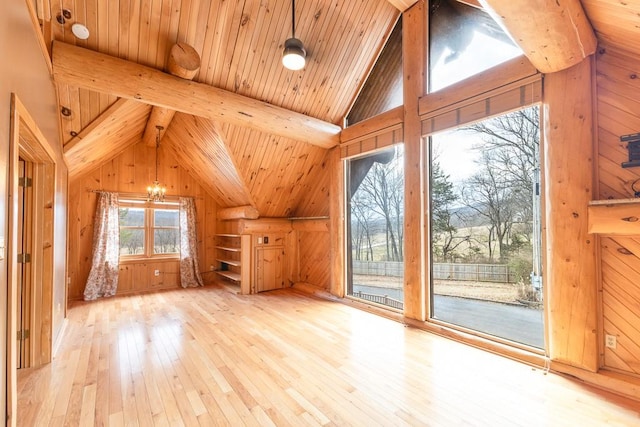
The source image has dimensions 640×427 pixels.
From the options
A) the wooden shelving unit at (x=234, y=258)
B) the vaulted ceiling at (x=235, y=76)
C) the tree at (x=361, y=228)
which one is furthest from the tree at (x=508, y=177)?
the wooden shelving unit at (x=234, y=258)

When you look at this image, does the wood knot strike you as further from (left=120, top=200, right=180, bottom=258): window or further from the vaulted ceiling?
(left=120, top=200, right=180, bottom=258): window

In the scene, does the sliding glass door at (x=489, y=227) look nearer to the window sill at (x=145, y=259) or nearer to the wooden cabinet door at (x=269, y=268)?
the wooden cabinet door at (x=269, y=268)

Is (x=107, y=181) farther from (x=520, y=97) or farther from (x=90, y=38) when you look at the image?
(x=520, y=97)

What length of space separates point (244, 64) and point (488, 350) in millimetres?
4291

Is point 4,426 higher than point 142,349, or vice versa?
point 4,426

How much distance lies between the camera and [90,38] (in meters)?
2.75

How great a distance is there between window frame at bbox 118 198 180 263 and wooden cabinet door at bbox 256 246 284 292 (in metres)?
2.01

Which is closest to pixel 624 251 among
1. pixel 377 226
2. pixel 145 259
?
pixel 377 226

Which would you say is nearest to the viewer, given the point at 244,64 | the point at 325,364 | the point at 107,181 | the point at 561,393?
the point at 561,393

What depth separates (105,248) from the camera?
209 inches

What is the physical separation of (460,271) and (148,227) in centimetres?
591

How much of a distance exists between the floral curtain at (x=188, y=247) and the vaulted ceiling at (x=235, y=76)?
1292 mm

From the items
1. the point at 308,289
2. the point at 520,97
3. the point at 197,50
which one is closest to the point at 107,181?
the point at 197,50

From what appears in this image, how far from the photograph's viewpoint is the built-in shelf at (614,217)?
207 cm
